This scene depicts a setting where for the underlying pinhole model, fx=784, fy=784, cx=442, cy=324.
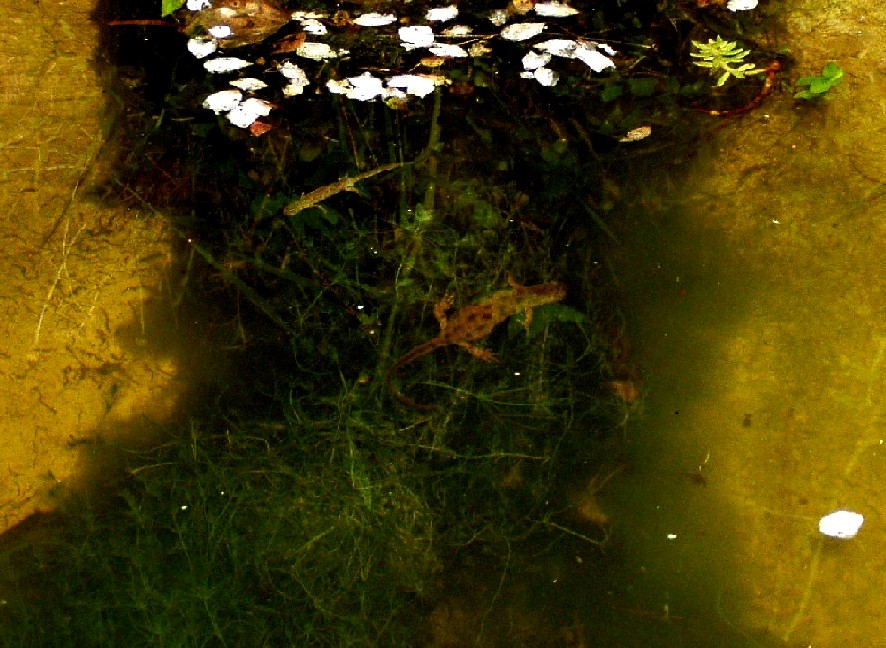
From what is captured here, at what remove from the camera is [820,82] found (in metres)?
2.82

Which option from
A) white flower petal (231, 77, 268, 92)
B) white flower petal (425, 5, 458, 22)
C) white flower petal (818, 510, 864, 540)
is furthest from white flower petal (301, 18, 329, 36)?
white flower petal (818, 510, 864, 540)

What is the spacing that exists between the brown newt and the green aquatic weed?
1.13 m

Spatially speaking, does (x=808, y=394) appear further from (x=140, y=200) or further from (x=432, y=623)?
(x=140, y=200)

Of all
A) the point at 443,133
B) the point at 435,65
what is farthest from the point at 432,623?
the point at 435,65

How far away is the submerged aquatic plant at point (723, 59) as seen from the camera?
2.83 meters

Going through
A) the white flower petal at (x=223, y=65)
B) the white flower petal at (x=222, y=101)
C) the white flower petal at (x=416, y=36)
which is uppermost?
the white flower petal at (x=416, y=36)

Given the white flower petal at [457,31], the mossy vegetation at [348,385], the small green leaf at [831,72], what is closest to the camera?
the mossy vegetation at [348,385]

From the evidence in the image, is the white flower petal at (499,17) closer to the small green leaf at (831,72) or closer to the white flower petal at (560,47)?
the white flower petal at (560,47)

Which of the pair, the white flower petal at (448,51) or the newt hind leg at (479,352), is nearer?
the newt hind leg at (479,352)

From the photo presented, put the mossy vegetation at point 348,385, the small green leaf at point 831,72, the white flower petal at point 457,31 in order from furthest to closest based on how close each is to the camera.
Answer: the white flower petal at point 457,31, the small green leaf at point 831,72, the mossy vegetation at point 348,385

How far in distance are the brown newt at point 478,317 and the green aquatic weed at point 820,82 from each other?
1126 millimetres

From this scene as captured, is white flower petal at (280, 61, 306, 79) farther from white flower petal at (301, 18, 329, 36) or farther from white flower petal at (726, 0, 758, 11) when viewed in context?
white flower petal at (726, 0, 758, 11)

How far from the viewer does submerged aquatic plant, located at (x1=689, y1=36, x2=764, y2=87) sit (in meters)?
2.83

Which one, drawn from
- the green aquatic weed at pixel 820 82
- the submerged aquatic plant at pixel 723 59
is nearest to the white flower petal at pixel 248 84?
the submerged aquatic plant at pixel 723 59
